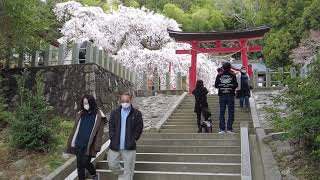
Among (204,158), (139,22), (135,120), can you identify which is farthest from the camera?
(139,22)

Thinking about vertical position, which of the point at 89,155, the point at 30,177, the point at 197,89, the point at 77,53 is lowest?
the point at 30,177

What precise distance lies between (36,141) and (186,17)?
27.8 meters

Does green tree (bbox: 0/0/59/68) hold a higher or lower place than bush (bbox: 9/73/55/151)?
higher

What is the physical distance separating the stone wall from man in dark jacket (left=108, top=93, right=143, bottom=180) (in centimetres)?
575

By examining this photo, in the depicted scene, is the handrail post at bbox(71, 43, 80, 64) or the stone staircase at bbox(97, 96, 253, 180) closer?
the stone staircase at bbox(97, 96, 253, 180)

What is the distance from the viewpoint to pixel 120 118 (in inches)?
260

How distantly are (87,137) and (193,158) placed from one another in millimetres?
2233

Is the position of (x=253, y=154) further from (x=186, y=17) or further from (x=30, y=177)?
(x=186, y=17)

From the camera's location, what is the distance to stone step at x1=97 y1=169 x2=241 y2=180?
21.9 feet

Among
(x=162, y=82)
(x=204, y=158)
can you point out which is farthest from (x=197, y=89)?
(x=162, y=82)

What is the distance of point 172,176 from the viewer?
696cm

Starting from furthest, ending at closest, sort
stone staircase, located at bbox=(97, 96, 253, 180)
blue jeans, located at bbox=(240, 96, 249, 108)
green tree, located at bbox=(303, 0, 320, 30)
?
green tree, located at bbox=(303, 0, 320, 30), blue jeans, located at bbox=(240, 96, 249, 108), stone staircase, located at bbox=(97, 96, 253, 180)

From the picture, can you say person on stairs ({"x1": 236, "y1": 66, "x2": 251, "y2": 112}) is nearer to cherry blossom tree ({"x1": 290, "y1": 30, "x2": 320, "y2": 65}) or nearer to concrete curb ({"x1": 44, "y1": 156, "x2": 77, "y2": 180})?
concrete curb ({"x1": 44, "y1": 156, "x2": 77, "y2": 180})

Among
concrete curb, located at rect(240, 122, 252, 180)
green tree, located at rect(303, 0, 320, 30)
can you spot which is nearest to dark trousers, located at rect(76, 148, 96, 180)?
concrete curb, located at rect(240, 122, 252, 180)
